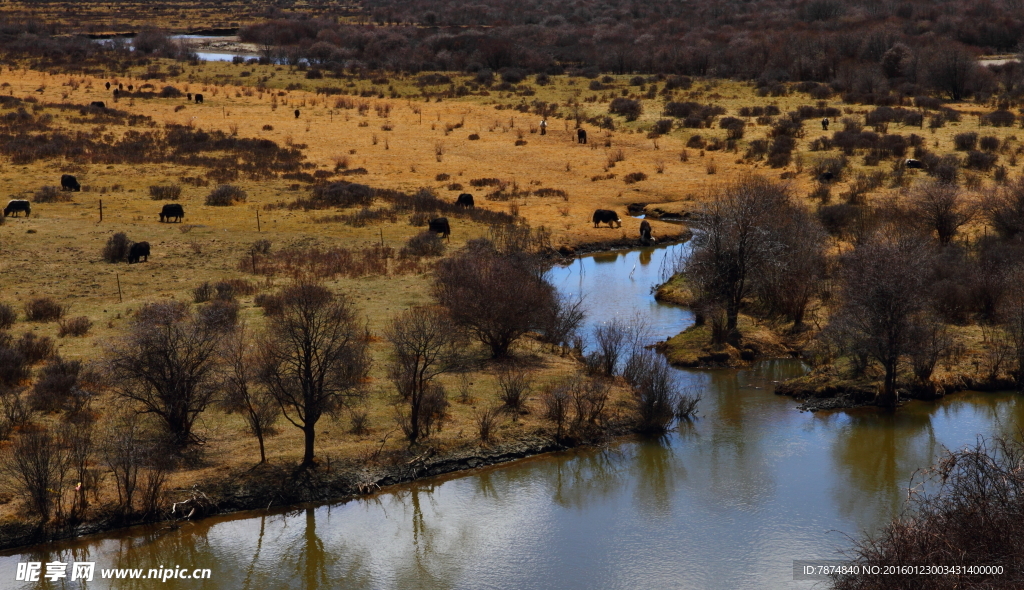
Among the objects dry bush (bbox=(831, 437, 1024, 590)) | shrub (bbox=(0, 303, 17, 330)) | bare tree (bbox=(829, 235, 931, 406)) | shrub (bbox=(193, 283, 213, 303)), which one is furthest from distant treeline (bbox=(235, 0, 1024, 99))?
dry bush (bbox=(831, 437, 1024, 590))

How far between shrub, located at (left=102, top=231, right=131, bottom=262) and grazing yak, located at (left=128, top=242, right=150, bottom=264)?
0.28 metres

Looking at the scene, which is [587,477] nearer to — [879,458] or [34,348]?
[879,458]

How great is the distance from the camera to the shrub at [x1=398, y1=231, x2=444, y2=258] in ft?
104

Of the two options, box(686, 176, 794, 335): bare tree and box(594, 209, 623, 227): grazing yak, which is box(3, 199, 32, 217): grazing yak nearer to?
box(594, 209, 623, 227): grazing yak

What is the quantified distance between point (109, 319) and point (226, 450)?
26.7 feet

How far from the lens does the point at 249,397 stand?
752 inches

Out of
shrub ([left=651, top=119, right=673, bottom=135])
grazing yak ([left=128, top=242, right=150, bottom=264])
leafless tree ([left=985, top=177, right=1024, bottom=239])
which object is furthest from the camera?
shrub ([left=651, top=119, right=673, bottom=135])

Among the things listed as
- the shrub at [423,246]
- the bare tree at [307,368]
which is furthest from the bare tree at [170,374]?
the shrub at [423,246]

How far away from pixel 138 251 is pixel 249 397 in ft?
43.0

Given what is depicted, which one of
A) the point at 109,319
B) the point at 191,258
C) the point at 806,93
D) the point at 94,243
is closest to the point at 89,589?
the point at 109,319

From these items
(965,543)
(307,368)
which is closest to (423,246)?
(307,368)

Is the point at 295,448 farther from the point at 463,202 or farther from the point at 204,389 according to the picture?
the point at 463,202

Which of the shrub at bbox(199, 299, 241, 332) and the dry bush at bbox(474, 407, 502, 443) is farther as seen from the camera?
the shrub at bbox(199, 299, 241, 332)

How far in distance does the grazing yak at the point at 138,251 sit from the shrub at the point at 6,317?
583cm
